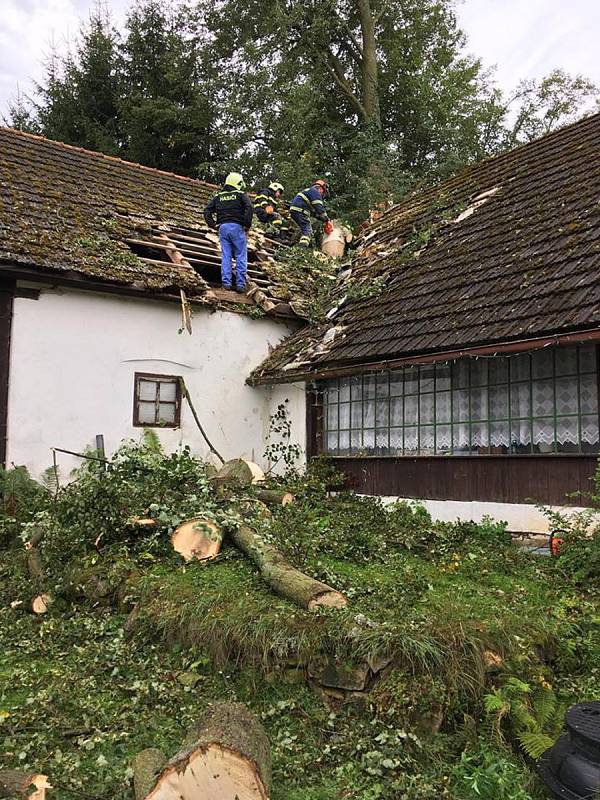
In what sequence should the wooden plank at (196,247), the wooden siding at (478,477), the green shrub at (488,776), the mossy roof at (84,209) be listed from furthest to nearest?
the wooden plank at (196,247), the mossy roof at (84,209), the wooden siding at (478,477), the green shrub at (488,776)

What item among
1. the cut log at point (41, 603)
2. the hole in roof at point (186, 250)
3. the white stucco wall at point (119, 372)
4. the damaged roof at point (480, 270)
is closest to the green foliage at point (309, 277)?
the damaged roof at point (480, 270)

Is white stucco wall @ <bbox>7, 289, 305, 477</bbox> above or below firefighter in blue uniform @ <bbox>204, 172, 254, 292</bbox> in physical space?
below

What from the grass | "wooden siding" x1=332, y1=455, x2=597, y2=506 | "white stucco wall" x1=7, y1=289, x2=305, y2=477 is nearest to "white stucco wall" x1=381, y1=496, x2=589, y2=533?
"wooden siding" x1=332, y1=455, x2=597, y2=506

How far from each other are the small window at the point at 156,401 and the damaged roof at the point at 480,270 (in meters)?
1.52

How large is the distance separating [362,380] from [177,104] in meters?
17.5

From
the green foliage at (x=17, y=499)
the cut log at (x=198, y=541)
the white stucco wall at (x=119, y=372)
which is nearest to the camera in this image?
the cut log at (x=198, y=541)

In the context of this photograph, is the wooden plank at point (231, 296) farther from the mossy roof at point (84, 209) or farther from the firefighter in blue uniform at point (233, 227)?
the mossy roof at point (84, 209)

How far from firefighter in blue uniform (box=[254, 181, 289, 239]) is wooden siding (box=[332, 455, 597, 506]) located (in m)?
6.49

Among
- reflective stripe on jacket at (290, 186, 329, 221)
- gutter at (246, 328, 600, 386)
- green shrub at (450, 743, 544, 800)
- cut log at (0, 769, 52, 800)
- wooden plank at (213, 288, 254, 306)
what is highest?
reflective stripe on jacket at (290, 186, 329, 221)

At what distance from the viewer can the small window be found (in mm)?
10844

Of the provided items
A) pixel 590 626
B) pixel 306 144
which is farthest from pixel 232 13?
pixel 590 626

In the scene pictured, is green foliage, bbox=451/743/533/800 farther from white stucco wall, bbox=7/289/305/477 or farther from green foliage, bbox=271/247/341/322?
green foliage, bbox=271/247/341/322

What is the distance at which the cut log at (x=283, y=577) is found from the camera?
Result: 5.03m

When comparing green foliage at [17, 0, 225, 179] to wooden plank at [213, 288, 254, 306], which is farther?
green foliage at [17, 0, 225, 179]
